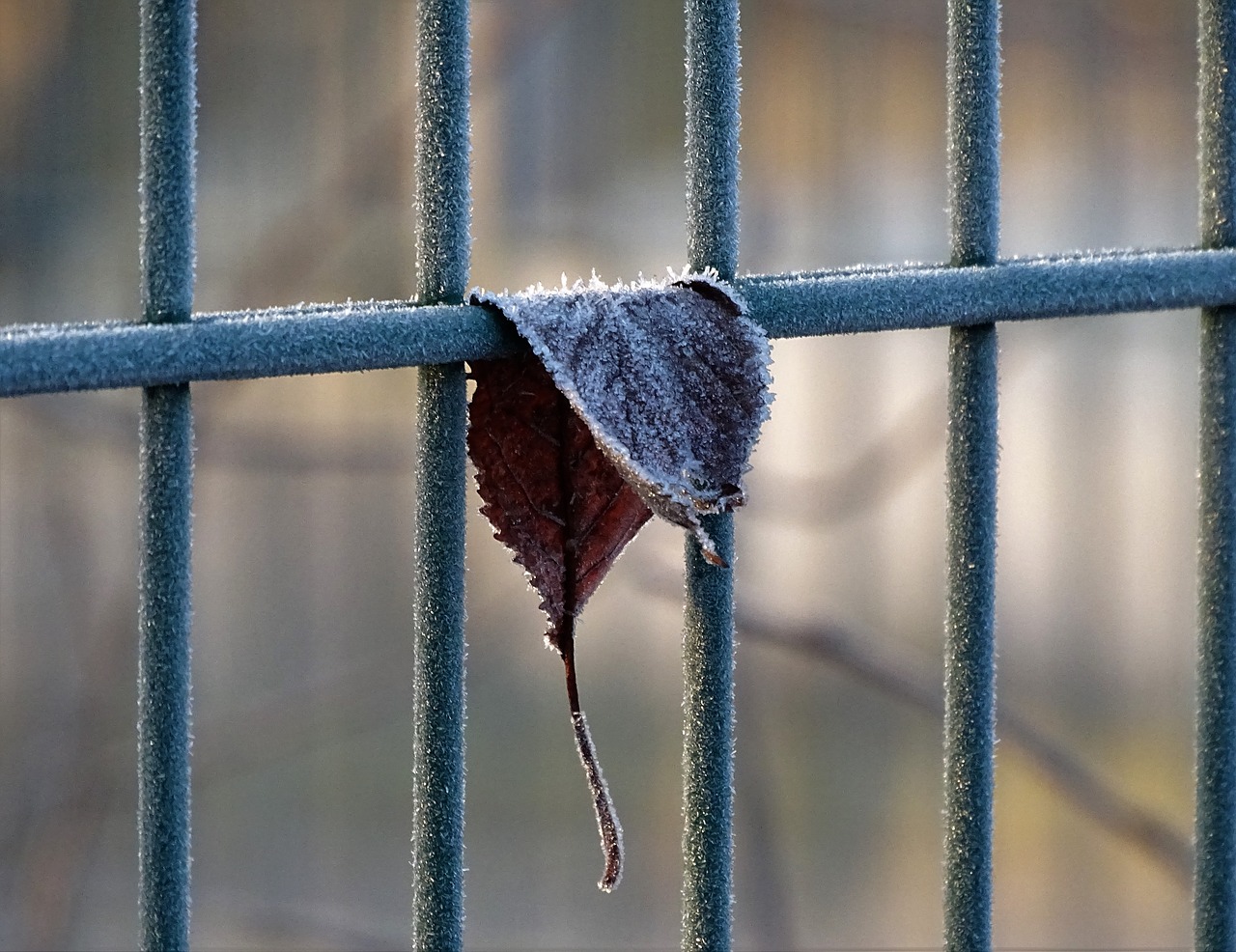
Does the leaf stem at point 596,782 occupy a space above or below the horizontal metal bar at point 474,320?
below

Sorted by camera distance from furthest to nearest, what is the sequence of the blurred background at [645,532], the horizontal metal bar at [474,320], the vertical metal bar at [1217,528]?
the blurred background at [645,532] → the vertical metal bar at [1217,528] → the horizontal metal bar at [474,320]

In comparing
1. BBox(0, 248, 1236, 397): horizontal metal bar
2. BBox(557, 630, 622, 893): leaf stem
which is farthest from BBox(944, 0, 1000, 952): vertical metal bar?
BBox(557, 630, 622, 893): leaf stem

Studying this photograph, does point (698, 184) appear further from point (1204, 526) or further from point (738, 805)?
point (738, 805)

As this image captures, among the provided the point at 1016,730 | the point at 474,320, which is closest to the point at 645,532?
the point at 1016,730

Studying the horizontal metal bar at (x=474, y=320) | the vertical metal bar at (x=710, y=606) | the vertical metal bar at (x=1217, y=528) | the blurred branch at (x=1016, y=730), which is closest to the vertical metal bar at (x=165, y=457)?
the horizontal metal bar at (x=474, y=320)

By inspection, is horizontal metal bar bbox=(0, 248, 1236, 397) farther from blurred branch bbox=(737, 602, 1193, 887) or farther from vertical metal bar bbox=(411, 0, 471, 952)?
blurred branch bbox=(737, 602, 1193, 887)

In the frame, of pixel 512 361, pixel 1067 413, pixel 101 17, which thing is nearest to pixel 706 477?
pixel 512 361

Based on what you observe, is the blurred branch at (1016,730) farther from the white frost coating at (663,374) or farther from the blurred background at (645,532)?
the white frost coating at (663,374)
